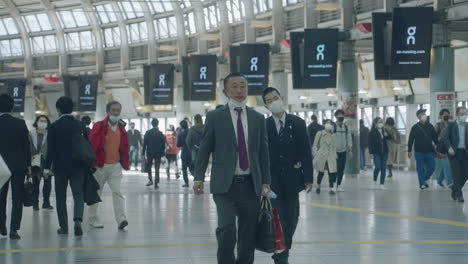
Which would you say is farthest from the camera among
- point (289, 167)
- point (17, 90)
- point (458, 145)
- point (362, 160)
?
point (17, 90)

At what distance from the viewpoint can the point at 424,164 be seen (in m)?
20.4

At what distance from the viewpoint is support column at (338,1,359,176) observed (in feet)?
99.6

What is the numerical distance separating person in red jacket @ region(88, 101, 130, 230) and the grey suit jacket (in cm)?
524

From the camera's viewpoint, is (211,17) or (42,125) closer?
(42,125)

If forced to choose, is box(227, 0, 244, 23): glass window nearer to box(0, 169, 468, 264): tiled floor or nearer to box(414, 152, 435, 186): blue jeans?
box(414, 152, 435, 186): blue jeans

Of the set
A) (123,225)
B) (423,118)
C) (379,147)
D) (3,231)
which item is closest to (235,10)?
(379,147)

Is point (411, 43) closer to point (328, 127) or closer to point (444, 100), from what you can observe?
point (444, 100)

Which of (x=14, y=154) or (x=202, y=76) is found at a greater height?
(x=202, y=76)

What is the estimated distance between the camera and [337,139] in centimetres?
2000

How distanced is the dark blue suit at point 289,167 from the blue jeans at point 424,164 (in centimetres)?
Answer: 1211

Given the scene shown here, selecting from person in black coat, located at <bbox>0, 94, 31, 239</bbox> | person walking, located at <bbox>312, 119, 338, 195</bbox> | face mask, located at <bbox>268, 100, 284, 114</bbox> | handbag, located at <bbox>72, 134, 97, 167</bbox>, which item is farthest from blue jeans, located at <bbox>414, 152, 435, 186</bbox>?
face mask, located at <bbox>268, 100, 284, 114</bbox>

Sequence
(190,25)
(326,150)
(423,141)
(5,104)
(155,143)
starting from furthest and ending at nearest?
(190,25) < (155,143) < (423,141) < (326,150) < (5,104)

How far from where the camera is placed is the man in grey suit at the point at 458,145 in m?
16.1

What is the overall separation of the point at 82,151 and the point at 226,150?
4.71m
